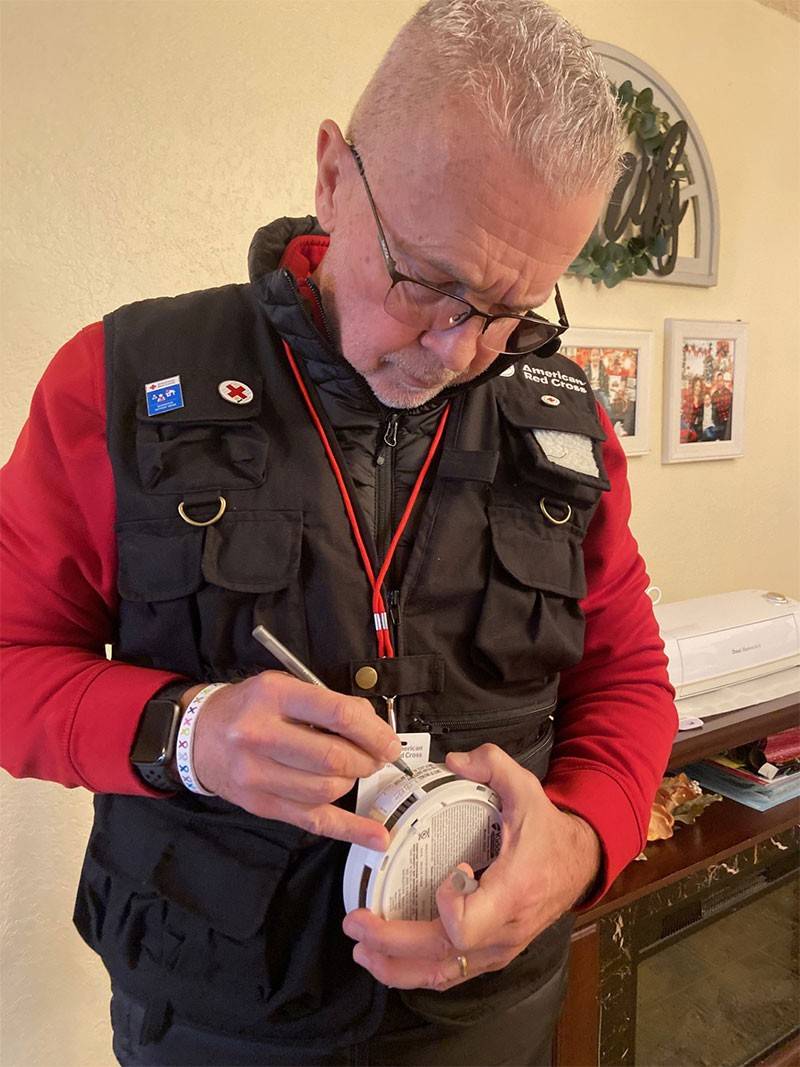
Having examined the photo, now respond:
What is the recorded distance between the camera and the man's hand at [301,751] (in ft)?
2.04

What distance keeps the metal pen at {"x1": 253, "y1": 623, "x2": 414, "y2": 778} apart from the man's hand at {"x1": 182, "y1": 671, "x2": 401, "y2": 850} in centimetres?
2

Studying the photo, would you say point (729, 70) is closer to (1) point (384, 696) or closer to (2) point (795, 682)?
(2) point (795, 682)

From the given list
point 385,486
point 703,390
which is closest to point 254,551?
point 385,486

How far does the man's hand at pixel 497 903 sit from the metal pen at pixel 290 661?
0.04m

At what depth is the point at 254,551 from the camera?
0.76 meters

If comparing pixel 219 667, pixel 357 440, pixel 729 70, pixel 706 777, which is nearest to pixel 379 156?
pixel 357 440

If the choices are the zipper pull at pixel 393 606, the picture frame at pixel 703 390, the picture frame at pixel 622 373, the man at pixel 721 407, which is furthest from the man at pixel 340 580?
the man at pixel 721 407

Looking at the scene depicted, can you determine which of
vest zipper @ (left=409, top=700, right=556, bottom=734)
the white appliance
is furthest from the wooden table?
vest zipper @ (left=409, top=700, right=556, bottom=734)

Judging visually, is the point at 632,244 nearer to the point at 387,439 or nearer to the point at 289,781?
the point at 387,439

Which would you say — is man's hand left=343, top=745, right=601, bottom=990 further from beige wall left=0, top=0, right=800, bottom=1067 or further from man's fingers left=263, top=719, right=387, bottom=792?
beige wall left=0, top=0, right=800, bottom=1067

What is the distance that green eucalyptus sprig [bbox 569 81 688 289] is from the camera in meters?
1.84

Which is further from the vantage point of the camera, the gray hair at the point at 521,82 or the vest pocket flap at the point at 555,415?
the vest pocket flap at the point at 555,415

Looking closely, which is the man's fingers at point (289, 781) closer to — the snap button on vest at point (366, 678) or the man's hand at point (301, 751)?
the man's hand at point (301, 751)

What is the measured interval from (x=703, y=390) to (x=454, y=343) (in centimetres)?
158
